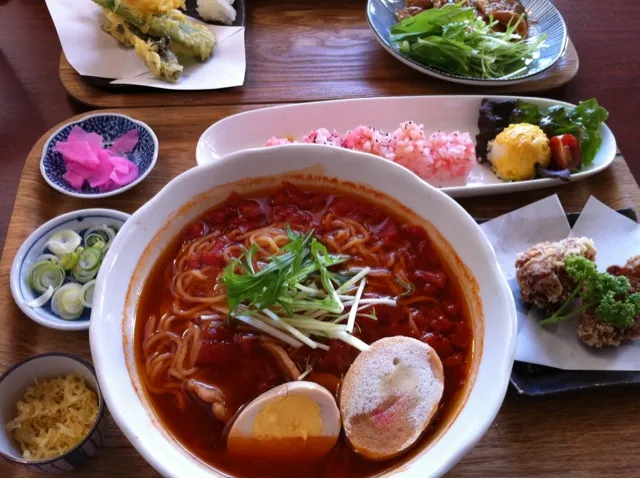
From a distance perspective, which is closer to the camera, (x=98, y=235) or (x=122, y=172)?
(x=98, y=235)

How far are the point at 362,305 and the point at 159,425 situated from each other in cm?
65

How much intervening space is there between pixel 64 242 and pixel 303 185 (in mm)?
908

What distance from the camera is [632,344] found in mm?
1757

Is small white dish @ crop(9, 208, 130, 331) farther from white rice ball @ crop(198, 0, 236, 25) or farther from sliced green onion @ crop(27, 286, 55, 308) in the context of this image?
white rice ball @ crop(198, 0, 236, 25)

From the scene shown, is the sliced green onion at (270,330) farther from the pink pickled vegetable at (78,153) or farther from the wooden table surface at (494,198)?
the pink pickled vegetable at (78,153)

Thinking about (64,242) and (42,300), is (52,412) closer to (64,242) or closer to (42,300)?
(42,300)

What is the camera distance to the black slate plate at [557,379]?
1.62 m

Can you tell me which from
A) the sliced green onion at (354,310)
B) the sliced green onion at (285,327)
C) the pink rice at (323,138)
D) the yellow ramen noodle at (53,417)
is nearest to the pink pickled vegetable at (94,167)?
the pink rice at (323,138)

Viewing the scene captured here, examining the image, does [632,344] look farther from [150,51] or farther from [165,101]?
[150,51]

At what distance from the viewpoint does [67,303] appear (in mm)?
1790

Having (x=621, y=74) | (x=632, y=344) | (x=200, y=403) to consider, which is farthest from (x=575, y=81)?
(x=200, y=403)

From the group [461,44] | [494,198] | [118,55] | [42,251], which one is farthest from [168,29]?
[494,198]

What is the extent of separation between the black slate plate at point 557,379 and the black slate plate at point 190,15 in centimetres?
209

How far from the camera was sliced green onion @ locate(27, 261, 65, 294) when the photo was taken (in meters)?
1.85
